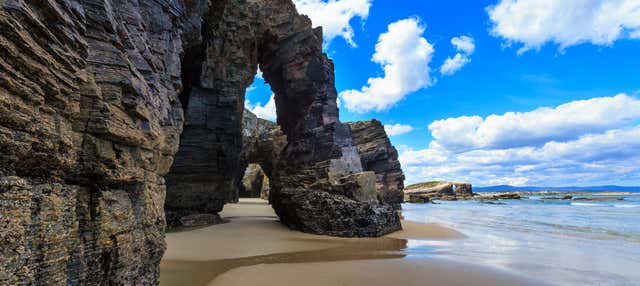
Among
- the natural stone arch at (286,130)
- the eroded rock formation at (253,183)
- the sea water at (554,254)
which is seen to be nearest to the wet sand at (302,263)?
the sea water at (554,254)

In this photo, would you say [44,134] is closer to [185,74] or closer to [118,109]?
[118,109]

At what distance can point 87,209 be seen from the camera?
13.3 feet

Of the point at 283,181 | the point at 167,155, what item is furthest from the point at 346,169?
the point at 167,155

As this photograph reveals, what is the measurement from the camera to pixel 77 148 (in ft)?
12.8

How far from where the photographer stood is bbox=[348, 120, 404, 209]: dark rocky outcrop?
137ft

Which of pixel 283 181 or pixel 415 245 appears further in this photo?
pixel 283 181

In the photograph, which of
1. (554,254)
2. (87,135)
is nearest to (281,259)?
(87,135)

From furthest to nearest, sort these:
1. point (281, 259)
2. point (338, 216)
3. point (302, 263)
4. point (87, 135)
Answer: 1. point (338, 216)
2. point (281, 259)
3. point (302, 263)
4. point (87, 135)

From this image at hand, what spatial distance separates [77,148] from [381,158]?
133ft

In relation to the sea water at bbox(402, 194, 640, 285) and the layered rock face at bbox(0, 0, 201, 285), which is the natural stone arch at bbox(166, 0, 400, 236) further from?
the layered rock face at bbox(0, 0, 201, 285)

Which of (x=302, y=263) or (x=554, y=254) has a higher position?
(x=302, y=263)

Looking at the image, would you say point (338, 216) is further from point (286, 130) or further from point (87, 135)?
point (87, 135)

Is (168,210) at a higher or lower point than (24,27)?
lower

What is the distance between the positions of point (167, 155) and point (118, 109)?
2.99m
